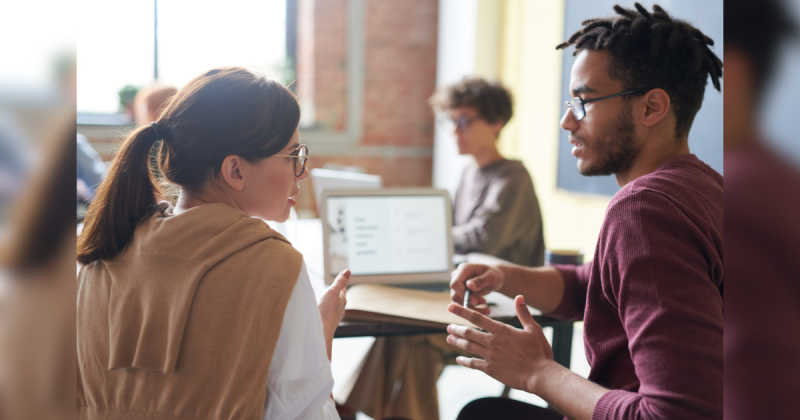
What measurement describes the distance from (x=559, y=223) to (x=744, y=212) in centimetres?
339

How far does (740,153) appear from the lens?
Answer: 0.74 feet

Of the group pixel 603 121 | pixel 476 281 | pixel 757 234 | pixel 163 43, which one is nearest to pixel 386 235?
pixel 476 281

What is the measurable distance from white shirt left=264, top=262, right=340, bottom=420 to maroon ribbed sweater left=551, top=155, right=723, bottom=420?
422 mm

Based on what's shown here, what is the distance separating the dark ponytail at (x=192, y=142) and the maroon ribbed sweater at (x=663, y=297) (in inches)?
23.0

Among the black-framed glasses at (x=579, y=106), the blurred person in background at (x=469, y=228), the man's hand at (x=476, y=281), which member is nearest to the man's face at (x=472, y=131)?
the blurred person in background at (x=469, y=228)

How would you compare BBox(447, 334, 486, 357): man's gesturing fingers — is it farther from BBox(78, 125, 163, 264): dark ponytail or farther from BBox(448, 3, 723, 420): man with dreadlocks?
BBox(78, 125, 163, 264): dark ponytail

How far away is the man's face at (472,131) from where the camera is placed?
2785 millimetres

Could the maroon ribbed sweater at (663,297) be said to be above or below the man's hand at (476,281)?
above

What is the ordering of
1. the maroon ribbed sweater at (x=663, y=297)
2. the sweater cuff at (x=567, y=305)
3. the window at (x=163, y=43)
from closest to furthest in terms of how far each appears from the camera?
1. the maroon ribbed sweater at (x=663, y=297)
2. the sweater cuff at (x=567, y=305)
3. the window at (x=163, y=43)

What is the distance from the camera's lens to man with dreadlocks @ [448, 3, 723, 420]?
0.74 metres

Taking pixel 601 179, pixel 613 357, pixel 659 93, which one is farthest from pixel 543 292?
pixel 601 179

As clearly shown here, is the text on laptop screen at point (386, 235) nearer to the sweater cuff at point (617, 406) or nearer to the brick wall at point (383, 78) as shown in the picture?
the sweater cuff at point (617, 406)

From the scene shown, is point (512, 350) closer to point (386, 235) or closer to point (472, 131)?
point (386, 235)

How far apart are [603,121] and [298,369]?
2.45 ft
